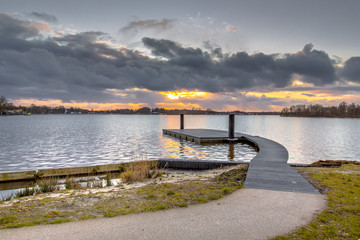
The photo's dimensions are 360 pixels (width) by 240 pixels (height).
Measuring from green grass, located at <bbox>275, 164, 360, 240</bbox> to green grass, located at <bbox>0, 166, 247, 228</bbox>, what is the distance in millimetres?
2160

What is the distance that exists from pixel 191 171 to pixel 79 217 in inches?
306

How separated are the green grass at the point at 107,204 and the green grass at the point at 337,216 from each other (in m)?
2.16

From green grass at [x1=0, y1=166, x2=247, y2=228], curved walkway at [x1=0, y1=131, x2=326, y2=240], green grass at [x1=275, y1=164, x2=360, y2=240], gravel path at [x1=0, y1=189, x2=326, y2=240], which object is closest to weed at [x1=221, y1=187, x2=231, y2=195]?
green grass at [x1=0, y1=166, x2=247, y2=228]

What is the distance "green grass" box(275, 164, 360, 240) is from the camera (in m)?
3.82

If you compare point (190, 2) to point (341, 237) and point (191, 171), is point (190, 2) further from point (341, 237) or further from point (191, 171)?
point (341, 237)

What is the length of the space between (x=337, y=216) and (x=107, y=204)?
477cm

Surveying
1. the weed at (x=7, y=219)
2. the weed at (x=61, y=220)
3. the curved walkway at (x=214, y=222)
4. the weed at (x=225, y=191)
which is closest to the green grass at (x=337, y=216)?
the curved walkway at (x=214, y=222)

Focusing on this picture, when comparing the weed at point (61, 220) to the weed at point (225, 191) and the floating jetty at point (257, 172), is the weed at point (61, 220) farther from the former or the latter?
the floating jetty at point (257, 172)

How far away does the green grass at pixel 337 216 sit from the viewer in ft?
12.5

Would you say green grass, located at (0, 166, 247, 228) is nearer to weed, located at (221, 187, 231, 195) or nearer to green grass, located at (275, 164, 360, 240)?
weed, located at (221, 187, 231, 195)

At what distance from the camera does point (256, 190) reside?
6.21m

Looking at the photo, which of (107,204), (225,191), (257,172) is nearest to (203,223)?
(225,191)

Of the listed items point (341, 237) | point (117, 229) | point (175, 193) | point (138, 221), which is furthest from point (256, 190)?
point (117, 229)

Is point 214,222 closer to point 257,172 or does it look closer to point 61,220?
point 61,220
